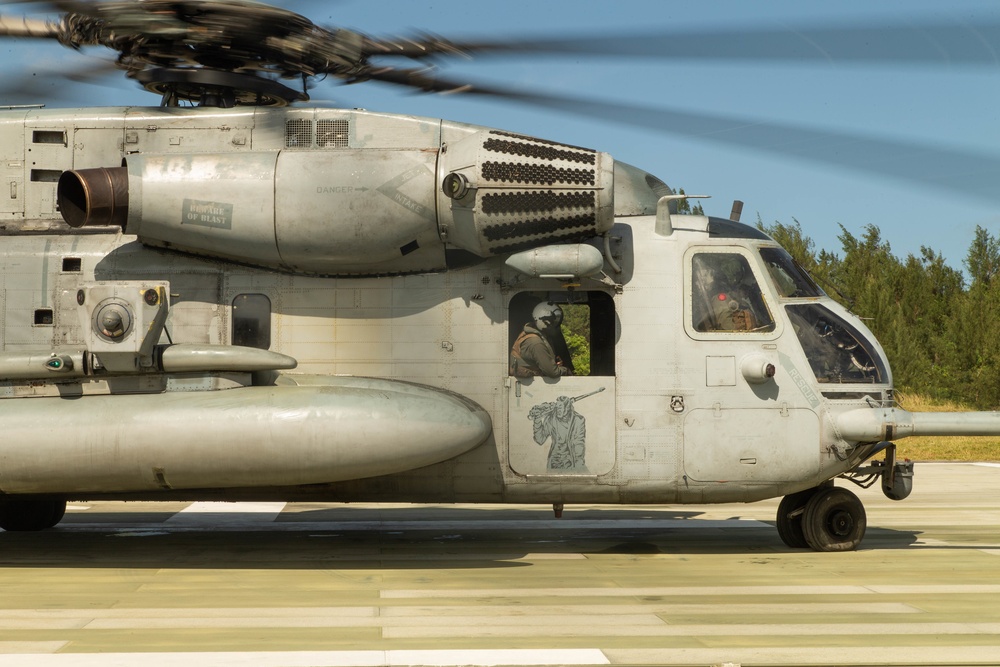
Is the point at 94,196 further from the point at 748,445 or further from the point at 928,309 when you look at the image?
the point at 928,309

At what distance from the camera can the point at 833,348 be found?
964cm

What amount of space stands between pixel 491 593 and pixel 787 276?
4087 millimetres

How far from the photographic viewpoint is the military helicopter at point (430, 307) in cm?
882

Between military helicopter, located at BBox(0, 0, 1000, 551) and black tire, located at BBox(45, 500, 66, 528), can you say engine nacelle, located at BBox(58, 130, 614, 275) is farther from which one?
black tire, located at BBox(45, 500, 66, 528)

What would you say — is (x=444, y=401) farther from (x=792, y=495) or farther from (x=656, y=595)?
(x=792, y=495)

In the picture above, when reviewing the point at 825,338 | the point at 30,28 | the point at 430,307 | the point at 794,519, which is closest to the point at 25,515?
the point at 430,307

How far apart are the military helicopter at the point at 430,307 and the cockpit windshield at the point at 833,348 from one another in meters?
0.02

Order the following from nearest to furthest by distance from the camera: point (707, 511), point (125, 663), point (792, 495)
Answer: point (125, 663) → point (792, 495) → point (707, 511)

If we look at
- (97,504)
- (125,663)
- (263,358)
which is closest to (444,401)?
(263,358)

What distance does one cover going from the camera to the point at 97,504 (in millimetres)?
14414

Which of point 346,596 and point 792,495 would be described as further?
point 792,495

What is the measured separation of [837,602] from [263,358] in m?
4.76

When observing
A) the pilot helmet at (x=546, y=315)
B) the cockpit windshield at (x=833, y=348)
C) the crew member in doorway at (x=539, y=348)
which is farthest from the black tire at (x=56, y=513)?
the cockpit windshield at (x=833, y=348)

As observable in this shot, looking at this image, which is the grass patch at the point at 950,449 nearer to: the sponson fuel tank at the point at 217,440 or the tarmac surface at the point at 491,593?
the tarmac surface at the point at 491,593
